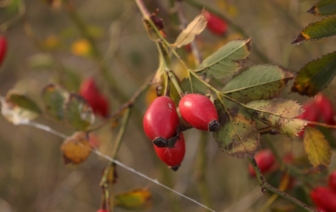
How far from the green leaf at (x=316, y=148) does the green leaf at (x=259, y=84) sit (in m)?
0.13

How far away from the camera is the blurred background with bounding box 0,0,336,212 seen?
4.82ft

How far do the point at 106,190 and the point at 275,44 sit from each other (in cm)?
161

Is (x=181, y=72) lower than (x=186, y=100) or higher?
lower

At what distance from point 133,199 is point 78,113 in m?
0.20

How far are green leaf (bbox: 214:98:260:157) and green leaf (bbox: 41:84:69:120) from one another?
0.43 meters

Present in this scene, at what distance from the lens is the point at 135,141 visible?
288cm

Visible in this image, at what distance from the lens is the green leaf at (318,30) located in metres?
0.65

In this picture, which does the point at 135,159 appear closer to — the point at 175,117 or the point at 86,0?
the point at 86,0

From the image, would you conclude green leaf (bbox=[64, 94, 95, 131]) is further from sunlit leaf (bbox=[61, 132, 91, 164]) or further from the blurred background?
the blurred background

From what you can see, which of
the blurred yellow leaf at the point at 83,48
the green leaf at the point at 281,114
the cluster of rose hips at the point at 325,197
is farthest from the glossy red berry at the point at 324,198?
the blurred yellow leaf at the point at 83,48

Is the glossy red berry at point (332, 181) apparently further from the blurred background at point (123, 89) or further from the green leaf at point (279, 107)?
the green leaf at point (279, 107)

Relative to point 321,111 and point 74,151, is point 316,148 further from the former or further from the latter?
point 74,151

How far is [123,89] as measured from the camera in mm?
2191

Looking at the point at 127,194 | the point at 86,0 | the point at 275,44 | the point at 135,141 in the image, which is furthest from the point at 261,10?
the point at 86,0
